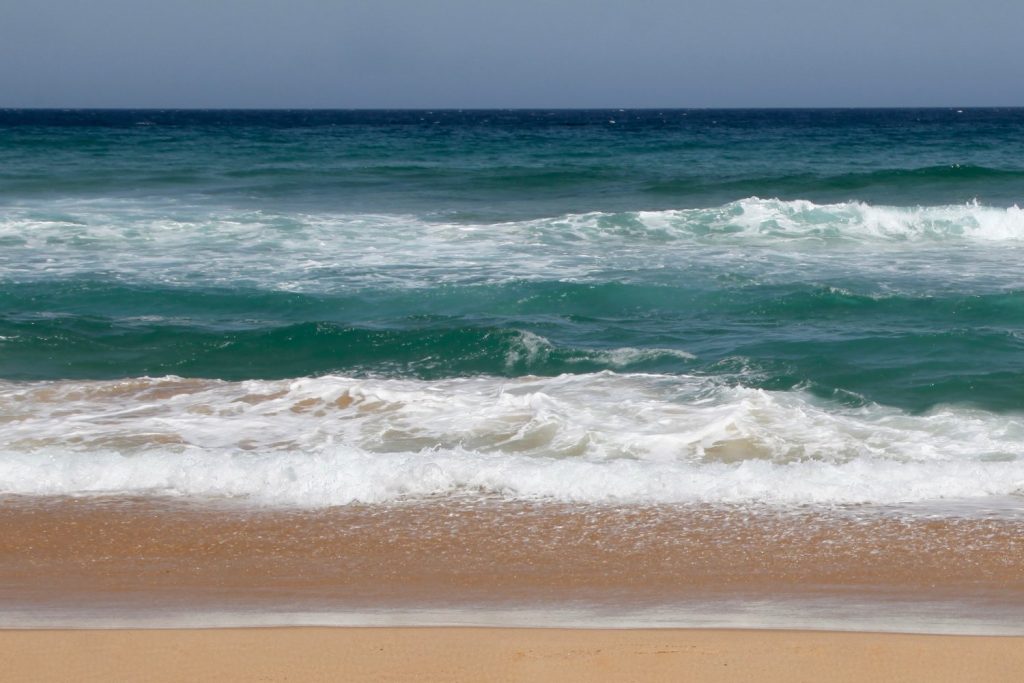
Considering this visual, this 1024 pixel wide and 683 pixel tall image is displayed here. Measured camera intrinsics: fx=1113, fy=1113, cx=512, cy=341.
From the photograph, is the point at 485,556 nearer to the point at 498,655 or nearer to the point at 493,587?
the point at 493,587

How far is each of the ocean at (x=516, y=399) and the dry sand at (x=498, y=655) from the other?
0.52 metres

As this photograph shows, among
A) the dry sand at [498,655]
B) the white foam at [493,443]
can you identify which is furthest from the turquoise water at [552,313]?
the dry sand at [498,655]

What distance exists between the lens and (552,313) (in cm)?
1155

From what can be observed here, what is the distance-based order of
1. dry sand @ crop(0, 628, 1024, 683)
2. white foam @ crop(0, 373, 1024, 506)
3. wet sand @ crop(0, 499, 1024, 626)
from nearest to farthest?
dry sand @ crop(0, 628, 1024, 683), wet sand @ crop(0, 499, 1024, 626), white foam @ crop(0, 373, 1024, 506)

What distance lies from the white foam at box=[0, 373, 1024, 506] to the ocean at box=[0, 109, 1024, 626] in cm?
3

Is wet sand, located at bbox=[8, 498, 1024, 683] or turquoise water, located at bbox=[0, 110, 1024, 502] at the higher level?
turquoise water, located at bbox=[0, 110, 1024, 502]

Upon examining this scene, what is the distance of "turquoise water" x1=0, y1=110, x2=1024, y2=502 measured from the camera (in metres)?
7.16

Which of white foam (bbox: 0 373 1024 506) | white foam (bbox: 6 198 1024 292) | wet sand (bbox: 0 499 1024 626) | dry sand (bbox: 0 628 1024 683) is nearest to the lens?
dry sand (bbox: 0 628 1024 683)

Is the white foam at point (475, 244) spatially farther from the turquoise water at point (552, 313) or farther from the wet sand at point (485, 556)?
the wet sand at point (485, 556)

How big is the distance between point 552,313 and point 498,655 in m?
7.64

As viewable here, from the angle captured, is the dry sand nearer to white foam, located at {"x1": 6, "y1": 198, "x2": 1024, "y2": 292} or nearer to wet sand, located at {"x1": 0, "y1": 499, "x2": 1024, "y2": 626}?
wet sand, located at {"x1": 0, "y1": 499, "x2": 1024, "y2": 626}

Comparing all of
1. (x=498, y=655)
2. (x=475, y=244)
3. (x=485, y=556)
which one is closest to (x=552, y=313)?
(x=475, y=244)

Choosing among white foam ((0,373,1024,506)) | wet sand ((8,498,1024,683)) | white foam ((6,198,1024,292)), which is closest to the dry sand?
wet sand ((8,498,1024,683))

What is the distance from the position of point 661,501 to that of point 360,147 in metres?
34.6
